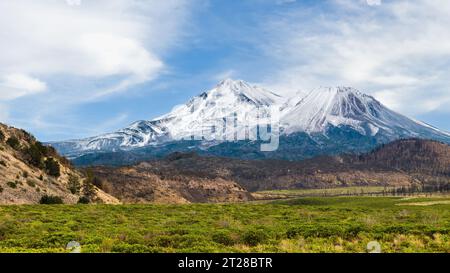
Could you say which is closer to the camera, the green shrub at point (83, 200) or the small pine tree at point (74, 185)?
the green shrub at point (83, 200)

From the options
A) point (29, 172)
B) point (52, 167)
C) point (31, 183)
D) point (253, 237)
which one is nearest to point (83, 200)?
point (31, 183)

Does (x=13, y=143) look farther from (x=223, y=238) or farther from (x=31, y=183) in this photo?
(x=223, y=238)

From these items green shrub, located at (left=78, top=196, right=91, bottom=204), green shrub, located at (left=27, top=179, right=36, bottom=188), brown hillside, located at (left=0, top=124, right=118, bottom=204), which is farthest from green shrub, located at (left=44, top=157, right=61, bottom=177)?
green shrub, located at (left=27, top=179, right=36, bottom=188)

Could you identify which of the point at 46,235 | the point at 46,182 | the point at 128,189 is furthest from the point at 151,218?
the point at 128,189

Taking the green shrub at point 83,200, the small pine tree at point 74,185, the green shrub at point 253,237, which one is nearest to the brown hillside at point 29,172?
the small pine tree at point 74,185

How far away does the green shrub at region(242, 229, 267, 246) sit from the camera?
23656 mm

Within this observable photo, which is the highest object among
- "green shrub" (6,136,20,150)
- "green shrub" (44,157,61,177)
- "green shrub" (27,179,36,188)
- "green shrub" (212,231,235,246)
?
"green shrub" (6,136,20,150)

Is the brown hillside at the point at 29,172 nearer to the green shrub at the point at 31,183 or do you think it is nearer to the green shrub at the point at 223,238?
the green shrub at the point at 31,183

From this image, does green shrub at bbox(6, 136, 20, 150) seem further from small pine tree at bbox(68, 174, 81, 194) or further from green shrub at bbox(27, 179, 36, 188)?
green shrub at bbox(27, 179, 36, 188)

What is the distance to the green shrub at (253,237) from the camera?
23.7 meters
